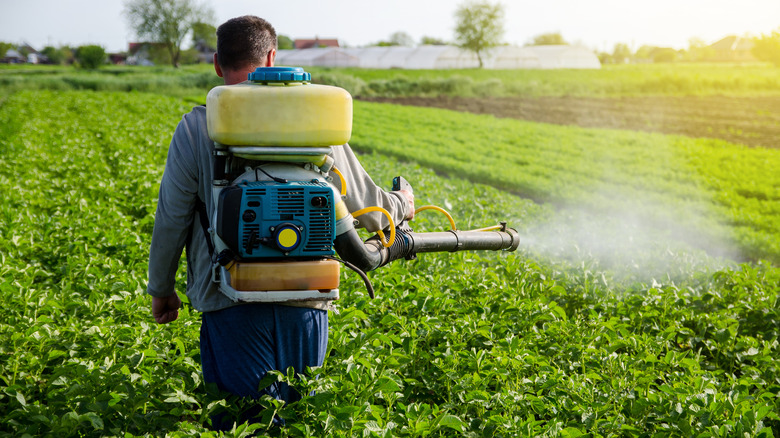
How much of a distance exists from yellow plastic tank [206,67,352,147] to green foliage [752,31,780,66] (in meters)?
48.2

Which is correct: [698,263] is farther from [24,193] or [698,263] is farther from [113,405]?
[24,193]

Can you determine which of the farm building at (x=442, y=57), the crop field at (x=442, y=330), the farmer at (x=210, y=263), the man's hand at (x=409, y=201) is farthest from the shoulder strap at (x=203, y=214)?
the farm building at (x=442, y=57)

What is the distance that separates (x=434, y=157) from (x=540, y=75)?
2597 centimetres

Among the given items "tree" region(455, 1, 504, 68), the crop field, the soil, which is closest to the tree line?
"tree" region(455, 1, 504, 68)

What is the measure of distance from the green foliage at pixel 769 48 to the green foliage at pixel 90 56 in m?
52.6

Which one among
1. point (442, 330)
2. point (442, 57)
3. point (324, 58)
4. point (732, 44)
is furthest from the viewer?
point (732, 44)

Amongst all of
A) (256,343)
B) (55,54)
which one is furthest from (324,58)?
(256,343)

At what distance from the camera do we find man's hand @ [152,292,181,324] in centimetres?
245

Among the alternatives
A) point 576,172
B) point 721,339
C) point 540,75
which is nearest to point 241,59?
point 721,339

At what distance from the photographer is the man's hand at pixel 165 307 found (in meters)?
2.45

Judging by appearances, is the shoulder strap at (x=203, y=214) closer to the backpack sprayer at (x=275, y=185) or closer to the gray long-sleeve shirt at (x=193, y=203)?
the gray long-sleeve shirt at (x=193, y=203)

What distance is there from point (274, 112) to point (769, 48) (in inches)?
2030

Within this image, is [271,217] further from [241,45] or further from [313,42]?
[313,42]

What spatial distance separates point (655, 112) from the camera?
80.2 ft
